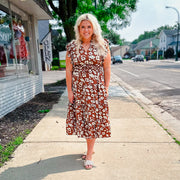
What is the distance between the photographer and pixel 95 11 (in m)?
8.05

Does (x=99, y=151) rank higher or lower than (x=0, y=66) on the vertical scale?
lower

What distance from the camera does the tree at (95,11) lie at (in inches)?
328

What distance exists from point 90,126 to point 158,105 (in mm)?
3935

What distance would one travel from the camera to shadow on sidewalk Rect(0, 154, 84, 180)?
223 cm

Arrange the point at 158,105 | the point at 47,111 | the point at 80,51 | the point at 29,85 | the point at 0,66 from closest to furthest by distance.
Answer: the point at 80,51, the point at 47,111, the point at 0,66, the point at 158,105, the point at 29,85

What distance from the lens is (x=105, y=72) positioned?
2457 millimetres

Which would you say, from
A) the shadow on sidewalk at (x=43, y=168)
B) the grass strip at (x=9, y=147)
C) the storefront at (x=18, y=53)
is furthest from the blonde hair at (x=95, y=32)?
the storefront at (x=18, y=53)

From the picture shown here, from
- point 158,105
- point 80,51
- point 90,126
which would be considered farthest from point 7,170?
point 158,105

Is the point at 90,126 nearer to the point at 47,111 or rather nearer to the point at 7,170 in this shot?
the point at 7,170

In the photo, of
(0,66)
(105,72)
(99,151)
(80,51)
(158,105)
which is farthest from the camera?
(158,105)

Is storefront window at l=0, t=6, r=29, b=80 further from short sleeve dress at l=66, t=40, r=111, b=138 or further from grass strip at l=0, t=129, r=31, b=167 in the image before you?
short sleeve dress at l=66, t=40, r=111, b=138

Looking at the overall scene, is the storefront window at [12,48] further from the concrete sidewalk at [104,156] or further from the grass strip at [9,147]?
the concrete sidewalk at [104,156]

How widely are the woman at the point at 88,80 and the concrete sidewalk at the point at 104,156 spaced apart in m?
0.26

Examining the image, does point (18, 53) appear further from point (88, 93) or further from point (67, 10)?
point (67, 10)
